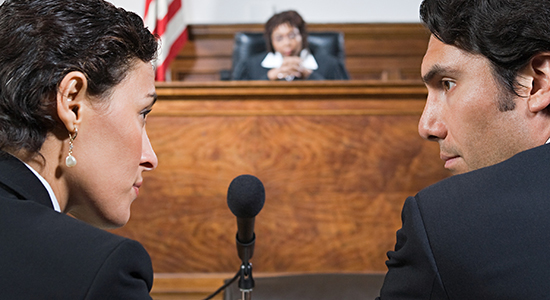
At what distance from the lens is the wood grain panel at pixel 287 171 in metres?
1.96

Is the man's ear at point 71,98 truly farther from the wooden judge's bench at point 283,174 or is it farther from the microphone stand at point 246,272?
the wooden judge's bench at point 283,174

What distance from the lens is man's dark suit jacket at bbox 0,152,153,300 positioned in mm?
569

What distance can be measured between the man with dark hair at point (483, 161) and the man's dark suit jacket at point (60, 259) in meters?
0.43

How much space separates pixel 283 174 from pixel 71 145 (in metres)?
1.28

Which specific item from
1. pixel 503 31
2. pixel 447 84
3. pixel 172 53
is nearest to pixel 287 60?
pixel 172 53

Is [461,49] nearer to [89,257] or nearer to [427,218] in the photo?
[427,218]

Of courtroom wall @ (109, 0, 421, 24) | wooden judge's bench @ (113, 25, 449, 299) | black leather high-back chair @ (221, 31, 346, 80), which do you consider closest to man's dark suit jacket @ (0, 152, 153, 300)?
wooden judge's bench @ (113, 25, 449, 299)

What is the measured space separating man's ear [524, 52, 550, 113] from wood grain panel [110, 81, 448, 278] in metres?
1.18

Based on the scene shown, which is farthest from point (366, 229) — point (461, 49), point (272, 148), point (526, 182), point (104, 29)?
point (104, 29)

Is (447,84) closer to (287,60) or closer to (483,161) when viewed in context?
(483,161)

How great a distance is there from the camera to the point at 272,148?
2.00 meters

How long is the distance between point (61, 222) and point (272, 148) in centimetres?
141

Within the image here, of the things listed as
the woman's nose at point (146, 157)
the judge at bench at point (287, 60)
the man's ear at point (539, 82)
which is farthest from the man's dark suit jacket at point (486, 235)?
the judge at bench at point (287, 60)

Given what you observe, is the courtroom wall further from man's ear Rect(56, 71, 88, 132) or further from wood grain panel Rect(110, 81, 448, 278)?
man's ear Rect(56, 71, 88, 132)
